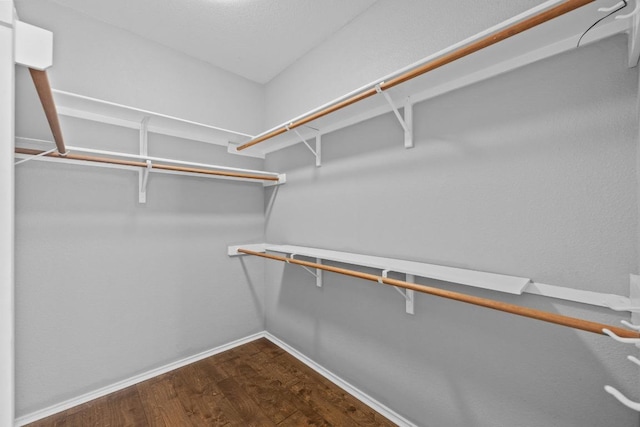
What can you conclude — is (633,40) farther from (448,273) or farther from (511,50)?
(448,273)

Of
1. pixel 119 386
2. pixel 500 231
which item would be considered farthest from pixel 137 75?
pixel 500 231

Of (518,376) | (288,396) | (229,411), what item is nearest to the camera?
(518,376)

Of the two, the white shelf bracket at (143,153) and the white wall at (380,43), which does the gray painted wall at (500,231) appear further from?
the white shelf bracket at (143,153)

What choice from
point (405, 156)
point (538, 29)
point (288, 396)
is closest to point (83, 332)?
point (288, 396)

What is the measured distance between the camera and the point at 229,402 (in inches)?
61.7

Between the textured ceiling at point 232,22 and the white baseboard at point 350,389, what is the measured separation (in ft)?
7.60

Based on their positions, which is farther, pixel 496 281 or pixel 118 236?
pixel 118 236

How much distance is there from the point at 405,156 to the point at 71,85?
199 cm

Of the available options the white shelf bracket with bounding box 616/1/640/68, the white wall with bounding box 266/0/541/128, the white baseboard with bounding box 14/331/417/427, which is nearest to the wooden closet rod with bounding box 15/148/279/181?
the white wall with bounding box 266/0/541/128

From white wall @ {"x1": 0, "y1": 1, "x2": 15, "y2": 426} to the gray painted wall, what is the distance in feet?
4.41

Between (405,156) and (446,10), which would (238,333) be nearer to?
(405,156)

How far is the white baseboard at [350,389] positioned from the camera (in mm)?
1405

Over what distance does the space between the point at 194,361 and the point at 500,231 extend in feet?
7.20

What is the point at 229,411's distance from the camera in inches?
59.1
